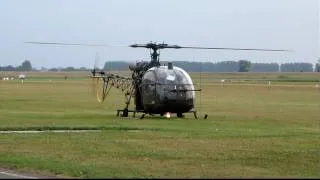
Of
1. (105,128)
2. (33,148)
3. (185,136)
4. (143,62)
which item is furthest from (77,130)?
(143,62)

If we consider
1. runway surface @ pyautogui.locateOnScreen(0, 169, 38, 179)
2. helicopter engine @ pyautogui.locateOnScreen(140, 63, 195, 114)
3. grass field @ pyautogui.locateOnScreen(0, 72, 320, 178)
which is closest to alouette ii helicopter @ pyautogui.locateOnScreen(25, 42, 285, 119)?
helicopter engine @ pyautogui.locateOnScreen(140, 63, 195, 114)

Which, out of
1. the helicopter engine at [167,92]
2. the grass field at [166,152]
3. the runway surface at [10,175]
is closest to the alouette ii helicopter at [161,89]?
the helicopter engine at [167,92]

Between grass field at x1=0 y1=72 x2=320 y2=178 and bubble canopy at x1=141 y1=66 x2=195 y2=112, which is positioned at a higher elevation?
bubble canopy at x1=141 y1=66 x2=195 y2=112

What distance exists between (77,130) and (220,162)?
11.1m

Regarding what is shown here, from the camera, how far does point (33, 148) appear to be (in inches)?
838

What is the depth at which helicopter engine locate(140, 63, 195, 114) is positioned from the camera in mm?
40781

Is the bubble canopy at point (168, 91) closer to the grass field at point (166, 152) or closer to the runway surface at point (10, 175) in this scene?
the grass field at point (166, 152)

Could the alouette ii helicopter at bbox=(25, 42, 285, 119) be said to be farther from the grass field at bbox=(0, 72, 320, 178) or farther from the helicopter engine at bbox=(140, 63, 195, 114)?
the grass field at bbox=(0, 72, 320, 178)

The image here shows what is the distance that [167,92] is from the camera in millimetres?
40812

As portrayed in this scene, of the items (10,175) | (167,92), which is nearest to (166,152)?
(10,175)

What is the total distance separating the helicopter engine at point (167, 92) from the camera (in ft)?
134

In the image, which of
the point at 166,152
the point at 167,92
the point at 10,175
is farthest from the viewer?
the point at 167,92

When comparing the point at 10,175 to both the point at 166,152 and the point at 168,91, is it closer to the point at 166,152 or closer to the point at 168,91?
the point at 166,152

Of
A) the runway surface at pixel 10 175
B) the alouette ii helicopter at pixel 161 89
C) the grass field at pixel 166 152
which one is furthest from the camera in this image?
the alouette ii helicopter at pixel 161 89
